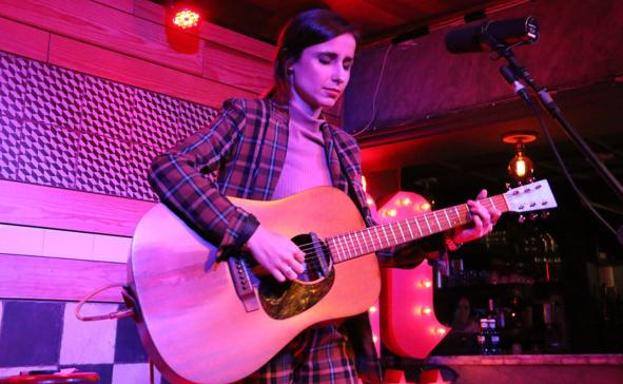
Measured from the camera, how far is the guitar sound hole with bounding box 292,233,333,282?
1.82 m

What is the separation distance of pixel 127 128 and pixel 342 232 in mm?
1944

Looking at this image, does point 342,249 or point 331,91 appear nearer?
point 342,249

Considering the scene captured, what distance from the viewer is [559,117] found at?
1.91 metres

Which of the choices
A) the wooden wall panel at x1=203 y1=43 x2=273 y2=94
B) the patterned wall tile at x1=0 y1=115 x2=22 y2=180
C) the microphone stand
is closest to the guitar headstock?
the microphone stand

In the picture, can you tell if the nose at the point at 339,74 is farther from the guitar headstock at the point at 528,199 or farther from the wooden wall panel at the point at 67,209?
the wooden wall panel at the point at 67,209

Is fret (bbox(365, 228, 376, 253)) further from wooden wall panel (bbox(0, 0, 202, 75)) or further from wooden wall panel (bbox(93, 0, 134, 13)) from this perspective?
wooden wall panel (bbox(93, 0, 134, 13))

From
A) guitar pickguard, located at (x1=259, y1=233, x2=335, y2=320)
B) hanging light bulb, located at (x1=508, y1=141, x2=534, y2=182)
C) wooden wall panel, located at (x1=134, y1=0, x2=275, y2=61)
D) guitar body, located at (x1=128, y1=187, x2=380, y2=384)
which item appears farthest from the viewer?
hanging light bulb, located at (x1=508, y1=141, x2=534, y2=182)

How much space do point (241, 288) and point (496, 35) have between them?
116 centimetres

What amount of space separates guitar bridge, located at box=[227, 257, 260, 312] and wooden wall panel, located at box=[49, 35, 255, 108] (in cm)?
205

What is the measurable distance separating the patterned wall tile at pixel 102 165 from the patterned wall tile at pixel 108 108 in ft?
0.17

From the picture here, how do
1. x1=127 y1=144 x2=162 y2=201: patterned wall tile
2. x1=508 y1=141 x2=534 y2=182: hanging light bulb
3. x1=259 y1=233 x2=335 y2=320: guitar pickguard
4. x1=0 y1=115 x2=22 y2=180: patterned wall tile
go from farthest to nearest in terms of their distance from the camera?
x1=508 y1=141 x2=534 y2=182: hanging light bulb, x1=127 y1=144 x2=162 y2=201: patterned wall tile, x1=0 y1=115 x2=22 y2=180: patterned wall tile, x1=259 y1=233 x2=335 y2=320: guitar pickguard

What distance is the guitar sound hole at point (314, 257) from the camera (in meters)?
1.82

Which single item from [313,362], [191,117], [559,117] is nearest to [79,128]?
[191,117]

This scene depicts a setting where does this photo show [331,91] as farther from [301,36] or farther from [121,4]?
[121,4]
